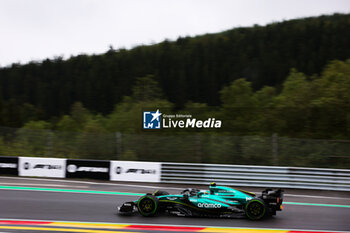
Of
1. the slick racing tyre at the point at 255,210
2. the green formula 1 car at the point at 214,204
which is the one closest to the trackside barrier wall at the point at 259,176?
the green formula 1 car at the point at 214,204

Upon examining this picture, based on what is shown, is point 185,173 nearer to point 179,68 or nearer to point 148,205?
point 148,205

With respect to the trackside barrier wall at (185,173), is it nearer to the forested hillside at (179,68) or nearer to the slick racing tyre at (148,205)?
the slick racing tyre at (148,205)

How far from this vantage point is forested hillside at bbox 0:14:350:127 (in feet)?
223

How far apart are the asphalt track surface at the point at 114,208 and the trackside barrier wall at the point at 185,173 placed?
47cm

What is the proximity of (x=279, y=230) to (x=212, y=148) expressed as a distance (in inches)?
310

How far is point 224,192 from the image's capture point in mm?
8578

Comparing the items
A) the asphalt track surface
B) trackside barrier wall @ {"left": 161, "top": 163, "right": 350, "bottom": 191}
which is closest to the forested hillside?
trackside barrier wall @ {"left": 161, "top": 163, "right": 350, "bottom": 191}

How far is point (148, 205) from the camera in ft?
28.6

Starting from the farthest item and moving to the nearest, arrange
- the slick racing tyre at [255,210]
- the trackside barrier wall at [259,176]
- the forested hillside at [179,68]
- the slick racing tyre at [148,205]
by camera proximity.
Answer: the forested hillside at [179,68]
the trackside barrier wall at [259,176]
the slick racing tyre at [148,205]
the slick racing tyre at [255,210]

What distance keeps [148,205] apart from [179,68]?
66.8m

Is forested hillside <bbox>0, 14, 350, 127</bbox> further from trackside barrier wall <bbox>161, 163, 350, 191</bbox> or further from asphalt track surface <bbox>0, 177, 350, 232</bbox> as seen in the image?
asphalt track surface <bbox>0, 177, 350, 232</bbox>

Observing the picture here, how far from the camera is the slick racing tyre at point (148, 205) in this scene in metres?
8.66

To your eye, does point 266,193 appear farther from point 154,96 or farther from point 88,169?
point 154,96

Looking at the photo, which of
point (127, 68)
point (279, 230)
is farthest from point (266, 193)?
point (127, 68)
